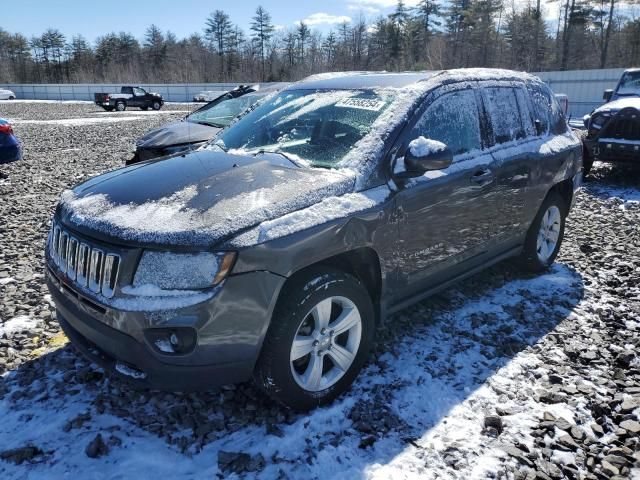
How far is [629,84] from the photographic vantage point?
10820 mm

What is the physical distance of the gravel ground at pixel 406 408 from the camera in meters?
2.50

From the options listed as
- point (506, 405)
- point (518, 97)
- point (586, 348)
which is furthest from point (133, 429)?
point (518, 97)

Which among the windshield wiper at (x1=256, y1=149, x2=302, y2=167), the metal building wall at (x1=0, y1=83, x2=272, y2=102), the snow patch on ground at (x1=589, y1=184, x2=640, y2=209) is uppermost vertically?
the metal building wall at (x1=0, y1=83, x2=272, y2=102)

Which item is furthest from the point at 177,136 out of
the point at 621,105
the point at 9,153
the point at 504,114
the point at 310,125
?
the point at 621,105

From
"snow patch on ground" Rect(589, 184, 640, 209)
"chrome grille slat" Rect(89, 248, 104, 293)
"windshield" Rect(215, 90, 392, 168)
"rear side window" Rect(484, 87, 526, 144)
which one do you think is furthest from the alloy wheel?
"snow patch on ground" Rect(589, 184, 640, 209)

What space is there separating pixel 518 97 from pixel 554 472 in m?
3.03

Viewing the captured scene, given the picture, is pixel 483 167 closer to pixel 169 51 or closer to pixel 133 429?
pixel 133 429

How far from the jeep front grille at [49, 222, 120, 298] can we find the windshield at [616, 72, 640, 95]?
11.4 meters

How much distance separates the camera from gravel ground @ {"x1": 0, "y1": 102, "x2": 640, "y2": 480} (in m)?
2.50

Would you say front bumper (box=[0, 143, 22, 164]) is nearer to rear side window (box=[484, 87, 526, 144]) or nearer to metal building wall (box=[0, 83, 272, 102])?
rear side window (box=[484, 87, 526, 144])

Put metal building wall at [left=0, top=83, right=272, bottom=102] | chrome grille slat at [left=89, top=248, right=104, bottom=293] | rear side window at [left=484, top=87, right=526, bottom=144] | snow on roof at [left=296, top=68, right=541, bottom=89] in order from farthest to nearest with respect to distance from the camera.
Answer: metal building wall at [left=0, top=83, right=272, bottom=102], rear side window at [left=484, top=87, right=526, bottom=144], snow on roof at [left=296, top=68, right=541, bottom=89], chrome grille slat at [left=89, top=248, right=104, bottom=293]

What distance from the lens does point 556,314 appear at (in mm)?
4125

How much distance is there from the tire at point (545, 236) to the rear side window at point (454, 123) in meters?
1.31

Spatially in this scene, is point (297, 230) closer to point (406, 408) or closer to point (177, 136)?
point (406, 408)
